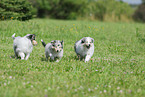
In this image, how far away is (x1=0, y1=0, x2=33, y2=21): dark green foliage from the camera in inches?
632

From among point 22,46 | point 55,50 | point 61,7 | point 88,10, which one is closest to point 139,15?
point 88,10

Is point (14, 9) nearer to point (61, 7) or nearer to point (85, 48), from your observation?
point (85, 48)

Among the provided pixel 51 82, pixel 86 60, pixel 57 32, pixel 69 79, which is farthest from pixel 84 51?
pixel 57 32

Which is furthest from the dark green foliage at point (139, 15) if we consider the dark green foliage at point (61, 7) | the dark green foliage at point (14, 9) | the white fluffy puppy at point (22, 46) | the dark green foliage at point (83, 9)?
the white fluffy puppy at point (22, 46)

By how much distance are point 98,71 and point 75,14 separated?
135ft

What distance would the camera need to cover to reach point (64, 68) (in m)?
6.49

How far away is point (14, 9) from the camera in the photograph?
56.4ft

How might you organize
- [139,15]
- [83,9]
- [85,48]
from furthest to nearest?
[83,9]
[139,15]
[85,48]

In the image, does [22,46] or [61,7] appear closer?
[22,46]

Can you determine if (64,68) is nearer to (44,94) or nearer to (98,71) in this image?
(98,71)

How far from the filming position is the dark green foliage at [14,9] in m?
16.1

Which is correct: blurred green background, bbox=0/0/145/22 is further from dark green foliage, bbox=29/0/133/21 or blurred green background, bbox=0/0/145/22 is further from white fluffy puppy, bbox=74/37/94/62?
white fluffy puppy, bbox=74/37/94/62

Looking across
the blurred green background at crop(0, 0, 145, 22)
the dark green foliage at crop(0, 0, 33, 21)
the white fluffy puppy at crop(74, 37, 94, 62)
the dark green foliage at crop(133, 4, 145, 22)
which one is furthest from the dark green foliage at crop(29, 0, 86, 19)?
the white fluffy puppy at crop(74, 37, 94, 62)

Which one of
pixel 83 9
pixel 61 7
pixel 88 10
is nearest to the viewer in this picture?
pixel 88 10
